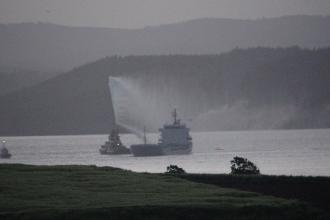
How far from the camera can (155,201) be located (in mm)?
30672

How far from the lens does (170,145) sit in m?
128

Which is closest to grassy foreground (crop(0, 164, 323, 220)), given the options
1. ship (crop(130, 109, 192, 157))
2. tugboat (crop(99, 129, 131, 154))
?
ship (crop(130, 109, 192, 157))

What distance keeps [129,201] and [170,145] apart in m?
97.8

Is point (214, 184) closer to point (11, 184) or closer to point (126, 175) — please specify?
point (126, 175)

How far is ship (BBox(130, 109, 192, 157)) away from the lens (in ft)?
418

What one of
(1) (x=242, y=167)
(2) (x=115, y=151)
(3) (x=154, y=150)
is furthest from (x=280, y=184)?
(2) (x=115, y=151)

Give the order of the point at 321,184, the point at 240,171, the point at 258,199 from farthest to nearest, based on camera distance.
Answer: the point at 240,171 < the point at 321,184 < the point at 258,199

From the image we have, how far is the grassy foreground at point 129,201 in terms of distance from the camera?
29.1m

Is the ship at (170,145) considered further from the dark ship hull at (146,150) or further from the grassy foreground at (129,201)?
the grassy foreground at (129,201)

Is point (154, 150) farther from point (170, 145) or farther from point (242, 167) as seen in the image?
point (242, 167)

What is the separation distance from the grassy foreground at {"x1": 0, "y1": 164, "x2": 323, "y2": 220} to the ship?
8926cm

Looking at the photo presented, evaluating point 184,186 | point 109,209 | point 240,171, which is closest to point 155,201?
point 109,209

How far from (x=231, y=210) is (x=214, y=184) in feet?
30.2

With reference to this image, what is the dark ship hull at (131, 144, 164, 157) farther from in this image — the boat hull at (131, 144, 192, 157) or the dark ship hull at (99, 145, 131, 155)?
the dark ship hull at (99, 145, 131, 155)
